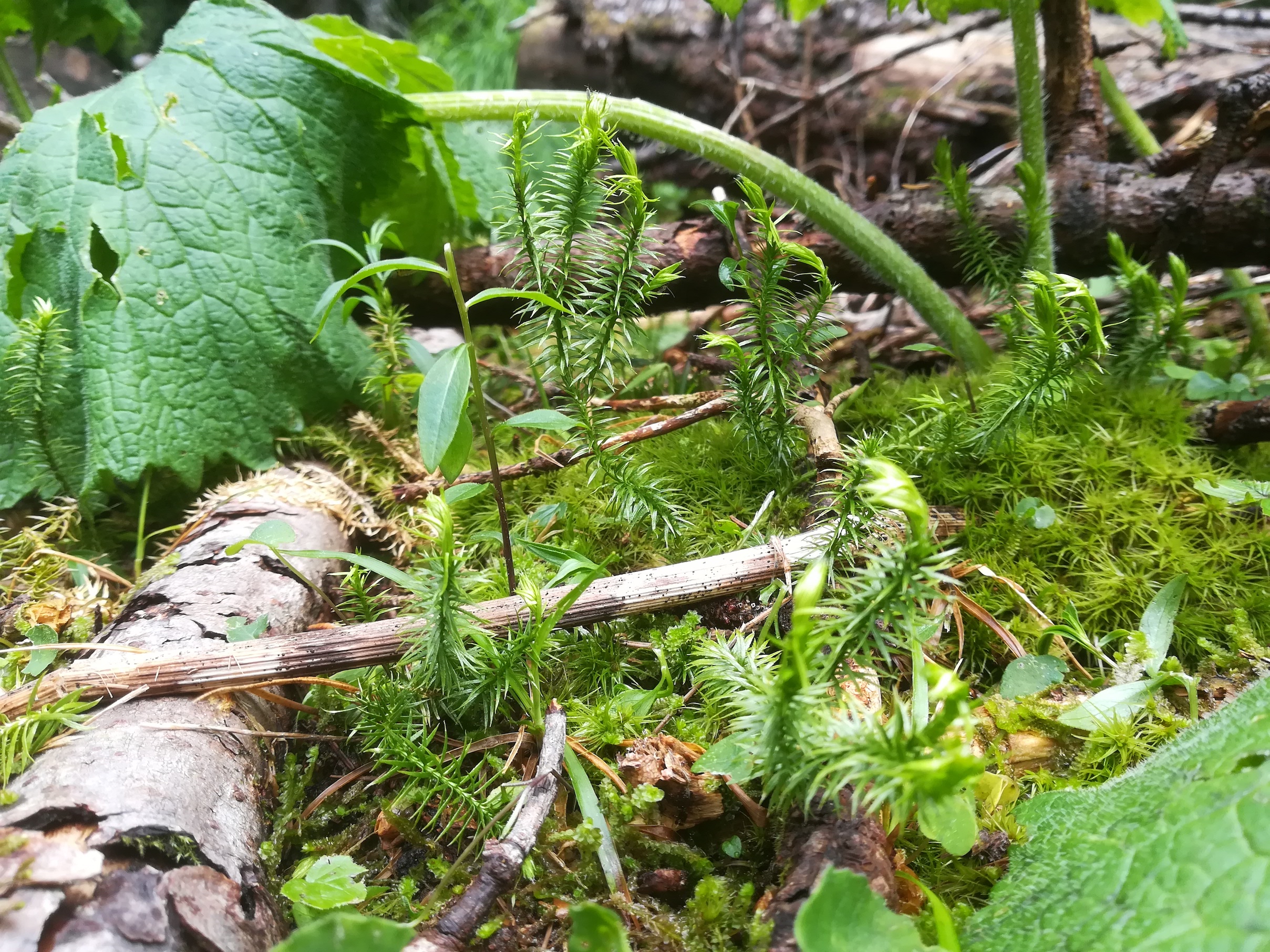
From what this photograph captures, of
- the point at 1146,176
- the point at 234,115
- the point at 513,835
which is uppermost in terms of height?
the point at 234,115

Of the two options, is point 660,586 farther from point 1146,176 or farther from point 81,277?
point 1146,176

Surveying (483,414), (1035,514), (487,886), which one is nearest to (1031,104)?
(1035,514)

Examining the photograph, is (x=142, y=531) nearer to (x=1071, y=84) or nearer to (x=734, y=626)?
(x=734, y=626)

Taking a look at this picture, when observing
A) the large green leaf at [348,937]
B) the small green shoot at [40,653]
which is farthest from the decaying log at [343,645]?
the large green leaf at [348,937]

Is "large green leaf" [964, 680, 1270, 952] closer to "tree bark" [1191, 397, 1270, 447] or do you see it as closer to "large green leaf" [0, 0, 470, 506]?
"tree bark" [1191, 397, 1270, 447]

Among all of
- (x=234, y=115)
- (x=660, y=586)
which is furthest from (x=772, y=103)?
(x=660, y=586)

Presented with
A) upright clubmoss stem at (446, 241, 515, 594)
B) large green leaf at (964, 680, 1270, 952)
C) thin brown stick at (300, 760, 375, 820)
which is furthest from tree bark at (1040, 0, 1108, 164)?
thin brown stick at (300, 760, 375, 820)

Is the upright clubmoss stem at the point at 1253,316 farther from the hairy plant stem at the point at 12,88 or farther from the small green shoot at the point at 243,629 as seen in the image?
the hairy plant stem at the point at 12,88
